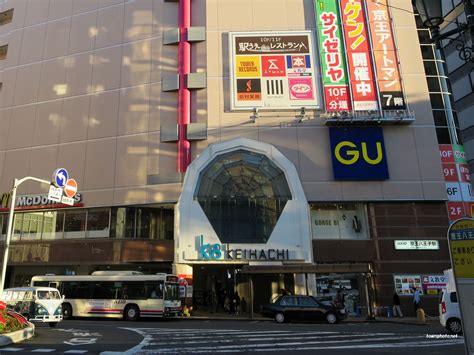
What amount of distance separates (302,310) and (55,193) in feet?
45.8

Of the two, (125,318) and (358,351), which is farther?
(125,318)

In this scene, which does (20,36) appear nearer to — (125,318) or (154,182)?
(154,182)

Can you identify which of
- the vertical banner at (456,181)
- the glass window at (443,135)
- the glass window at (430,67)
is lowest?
the vertical banner at (456,181)

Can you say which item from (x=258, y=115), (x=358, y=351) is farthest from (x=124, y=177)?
(x=358, y=351)

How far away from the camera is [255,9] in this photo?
35188 mm

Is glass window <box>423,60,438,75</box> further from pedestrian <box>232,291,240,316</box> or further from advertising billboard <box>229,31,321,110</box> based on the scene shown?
pedestrian <box>232,291,240,316</box>

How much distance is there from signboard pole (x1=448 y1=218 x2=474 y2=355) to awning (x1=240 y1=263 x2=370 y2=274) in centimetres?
2055

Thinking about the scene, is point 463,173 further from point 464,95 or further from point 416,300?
point 464,95

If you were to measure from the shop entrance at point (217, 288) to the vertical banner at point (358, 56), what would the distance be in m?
16.3

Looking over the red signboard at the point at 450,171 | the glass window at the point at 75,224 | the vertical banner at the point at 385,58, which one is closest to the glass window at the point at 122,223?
the glass window at the point at 75,224

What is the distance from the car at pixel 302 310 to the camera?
22.0 m

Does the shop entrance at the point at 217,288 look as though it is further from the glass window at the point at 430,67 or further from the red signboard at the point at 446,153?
the glass window at the point at 430,67

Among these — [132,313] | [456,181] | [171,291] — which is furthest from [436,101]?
[132,313]

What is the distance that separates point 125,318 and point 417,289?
1990 centimetres
